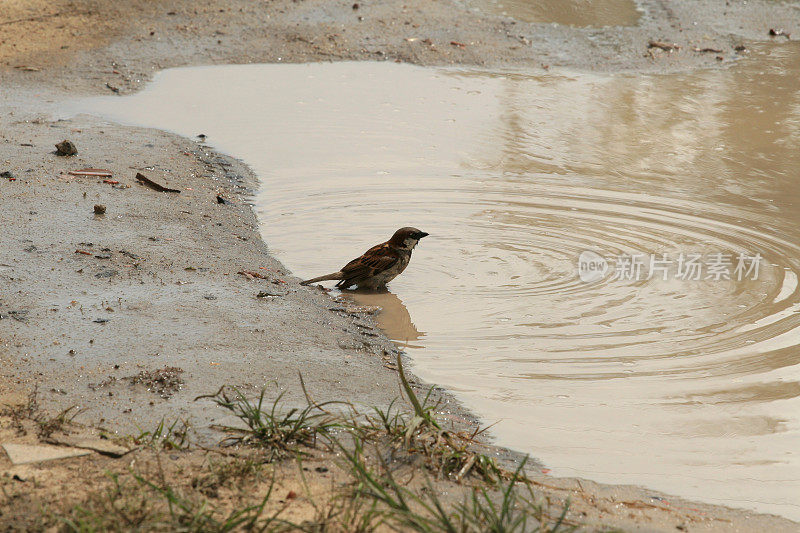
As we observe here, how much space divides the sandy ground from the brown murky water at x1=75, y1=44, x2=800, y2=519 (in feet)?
1.30

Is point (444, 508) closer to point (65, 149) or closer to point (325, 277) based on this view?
point (325, 277)

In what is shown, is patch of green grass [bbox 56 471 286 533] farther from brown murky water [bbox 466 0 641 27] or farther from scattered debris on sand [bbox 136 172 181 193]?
brown murky water [bbox 466 0 641 27]

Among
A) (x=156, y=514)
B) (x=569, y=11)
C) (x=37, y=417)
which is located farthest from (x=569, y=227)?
(x=569, y=11)

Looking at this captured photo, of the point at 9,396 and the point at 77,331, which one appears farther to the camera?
the point at 77,331

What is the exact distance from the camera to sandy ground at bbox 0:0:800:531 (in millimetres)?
4285

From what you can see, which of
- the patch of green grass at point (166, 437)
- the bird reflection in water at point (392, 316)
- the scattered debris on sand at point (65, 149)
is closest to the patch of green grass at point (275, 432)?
the patch of green grass at point (166, 437)

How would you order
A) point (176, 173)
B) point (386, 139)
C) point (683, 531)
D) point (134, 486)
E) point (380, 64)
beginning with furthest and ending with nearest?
point (380, 64)
point (386, 139)
point (176, 173)
point (683, 531)
point (134, 486)

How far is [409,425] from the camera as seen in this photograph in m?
3.62

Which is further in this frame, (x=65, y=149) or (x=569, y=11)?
(x=569, y=11)

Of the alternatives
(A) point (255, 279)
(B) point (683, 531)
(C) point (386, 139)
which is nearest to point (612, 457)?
(B) point (683, 531)

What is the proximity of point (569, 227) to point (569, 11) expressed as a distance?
6355mm

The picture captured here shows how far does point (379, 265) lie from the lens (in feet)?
20.4

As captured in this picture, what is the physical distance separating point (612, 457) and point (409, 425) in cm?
117

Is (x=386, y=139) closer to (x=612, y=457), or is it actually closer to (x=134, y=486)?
(x=612, y=457)
